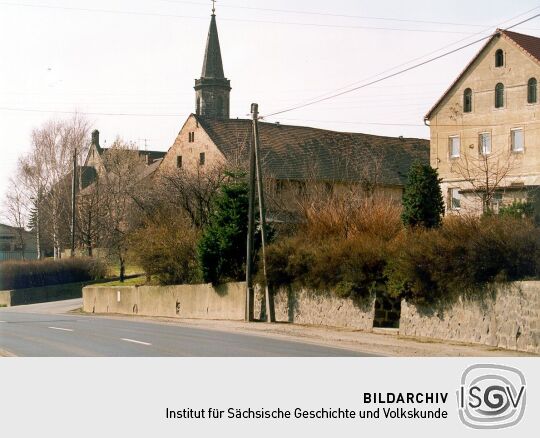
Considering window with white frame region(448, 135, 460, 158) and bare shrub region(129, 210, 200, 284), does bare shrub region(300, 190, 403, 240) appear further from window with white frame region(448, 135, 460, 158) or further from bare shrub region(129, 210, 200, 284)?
window with white frame region(448, 135, 460, 158)

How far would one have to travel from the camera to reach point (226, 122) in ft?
214

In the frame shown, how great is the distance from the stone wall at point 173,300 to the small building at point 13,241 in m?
29.0

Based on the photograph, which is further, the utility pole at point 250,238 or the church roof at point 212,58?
the church roof at point 212,58

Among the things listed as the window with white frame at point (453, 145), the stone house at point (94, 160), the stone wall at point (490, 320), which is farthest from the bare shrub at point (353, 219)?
the stone house at point (94, 160)

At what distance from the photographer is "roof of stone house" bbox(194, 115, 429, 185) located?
57.6 m

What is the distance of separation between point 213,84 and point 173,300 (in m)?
64.1

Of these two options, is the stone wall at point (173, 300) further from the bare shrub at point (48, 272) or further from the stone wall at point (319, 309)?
the bare shrub at point (48, 272)

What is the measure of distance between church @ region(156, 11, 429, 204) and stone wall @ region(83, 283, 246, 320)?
13.8 metres

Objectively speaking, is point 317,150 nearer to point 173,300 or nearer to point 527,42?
point 527,42

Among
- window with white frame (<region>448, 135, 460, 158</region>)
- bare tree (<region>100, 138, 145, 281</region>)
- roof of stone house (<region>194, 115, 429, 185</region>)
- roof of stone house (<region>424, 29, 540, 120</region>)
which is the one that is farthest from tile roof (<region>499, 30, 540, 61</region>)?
bare tree (<region>100, 138, 145, 281</region>)

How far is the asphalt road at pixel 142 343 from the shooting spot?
1800 centimetres

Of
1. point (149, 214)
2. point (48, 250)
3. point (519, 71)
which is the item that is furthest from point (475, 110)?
point (48, 250)

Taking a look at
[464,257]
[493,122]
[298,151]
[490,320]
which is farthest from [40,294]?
[490,320]
